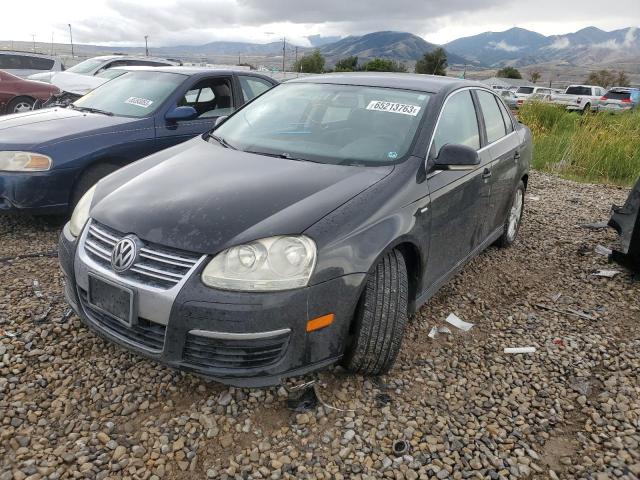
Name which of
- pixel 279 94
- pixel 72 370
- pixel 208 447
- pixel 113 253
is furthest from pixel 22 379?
pixel 279 94

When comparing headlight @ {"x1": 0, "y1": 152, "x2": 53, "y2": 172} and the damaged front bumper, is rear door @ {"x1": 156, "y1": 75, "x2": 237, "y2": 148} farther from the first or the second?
the damaged front bumper

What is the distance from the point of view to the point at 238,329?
83.5 inches

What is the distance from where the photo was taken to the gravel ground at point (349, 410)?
2184 mm

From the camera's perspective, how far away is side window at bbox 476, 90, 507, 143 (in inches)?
156

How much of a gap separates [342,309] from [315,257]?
0.29m

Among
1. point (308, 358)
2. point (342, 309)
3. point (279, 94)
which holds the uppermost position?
point (279, 94)

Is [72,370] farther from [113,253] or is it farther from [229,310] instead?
[229,310]

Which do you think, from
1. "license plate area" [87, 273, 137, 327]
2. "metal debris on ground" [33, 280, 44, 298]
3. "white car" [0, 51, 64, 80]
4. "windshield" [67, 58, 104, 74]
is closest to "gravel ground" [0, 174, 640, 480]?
"metal debris on ground" [33, 280, 44, 298]

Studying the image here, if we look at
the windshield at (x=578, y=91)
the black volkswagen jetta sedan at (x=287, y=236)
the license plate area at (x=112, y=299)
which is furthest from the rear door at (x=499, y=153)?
the windshield at (x=578, y=91)

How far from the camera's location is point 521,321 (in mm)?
3570

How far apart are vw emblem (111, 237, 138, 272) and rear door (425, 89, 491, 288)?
1.58 metres

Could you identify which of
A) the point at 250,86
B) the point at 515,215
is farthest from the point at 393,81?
the point at 250,86

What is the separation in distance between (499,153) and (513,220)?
3.62ft

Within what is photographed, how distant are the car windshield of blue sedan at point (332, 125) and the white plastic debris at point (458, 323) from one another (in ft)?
4.20
